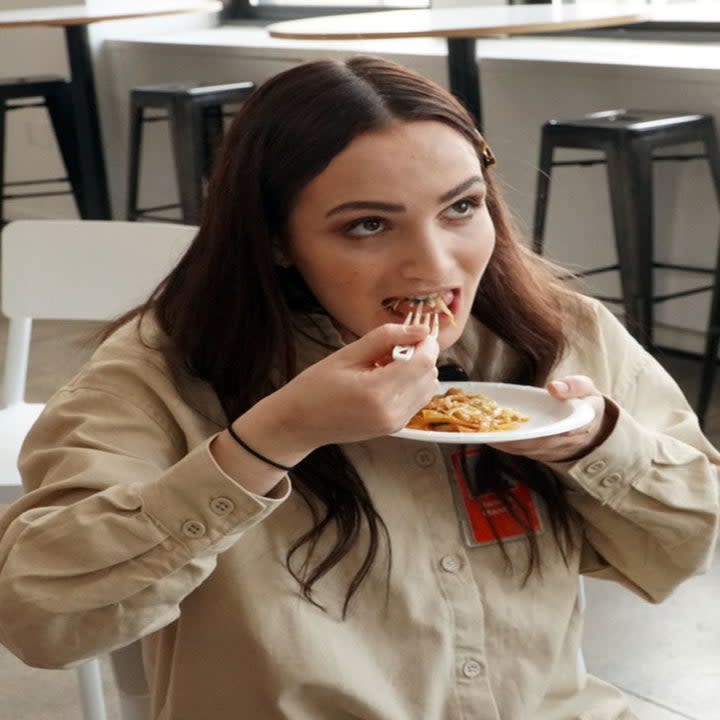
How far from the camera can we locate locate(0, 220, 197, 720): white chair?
6.65ft

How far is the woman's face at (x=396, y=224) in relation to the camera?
1086 millimetres

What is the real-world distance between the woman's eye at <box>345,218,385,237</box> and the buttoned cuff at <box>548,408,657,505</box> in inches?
9.5

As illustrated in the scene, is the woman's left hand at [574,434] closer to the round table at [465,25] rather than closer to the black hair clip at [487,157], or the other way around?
the black hair clip at [487,157]

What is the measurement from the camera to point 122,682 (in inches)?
50.8

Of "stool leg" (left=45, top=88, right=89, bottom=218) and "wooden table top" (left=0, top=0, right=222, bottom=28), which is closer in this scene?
"wooden table top" (left=0, top=0, right=222, bottom=28)

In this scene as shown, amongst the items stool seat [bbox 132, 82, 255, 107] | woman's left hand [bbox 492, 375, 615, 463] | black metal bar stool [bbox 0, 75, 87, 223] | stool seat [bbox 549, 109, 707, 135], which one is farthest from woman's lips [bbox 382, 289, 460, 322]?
black metal bar stool [bbox 0, 75, 87, 223]

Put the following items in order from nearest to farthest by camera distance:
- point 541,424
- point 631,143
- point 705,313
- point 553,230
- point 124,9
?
1. point 541,424
2. point 631,143
3. point 705,313
4. point 553,230
5. point 124,9

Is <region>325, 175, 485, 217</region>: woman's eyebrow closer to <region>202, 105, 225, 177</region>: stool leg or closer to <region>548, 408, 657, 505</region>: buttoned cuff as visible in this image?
<region>548, 408, 657, 505</region>: buttoned cuff

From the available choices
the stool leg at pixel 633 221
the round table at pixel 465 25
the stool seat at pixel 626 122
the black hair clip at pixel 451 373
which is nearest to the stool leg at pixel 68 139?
the round table at pixel 465 25

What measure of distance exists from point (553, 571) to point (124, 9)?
493cm

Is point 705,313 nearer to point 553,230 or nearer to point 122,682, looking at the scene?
point 553,230

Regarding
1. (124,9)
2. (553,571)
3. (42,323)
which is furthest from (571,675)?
(124,9)

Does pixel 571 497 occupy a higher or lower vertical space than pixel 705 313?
higher

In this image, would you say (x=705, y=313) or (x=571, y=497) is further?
(x=705, y=313)
